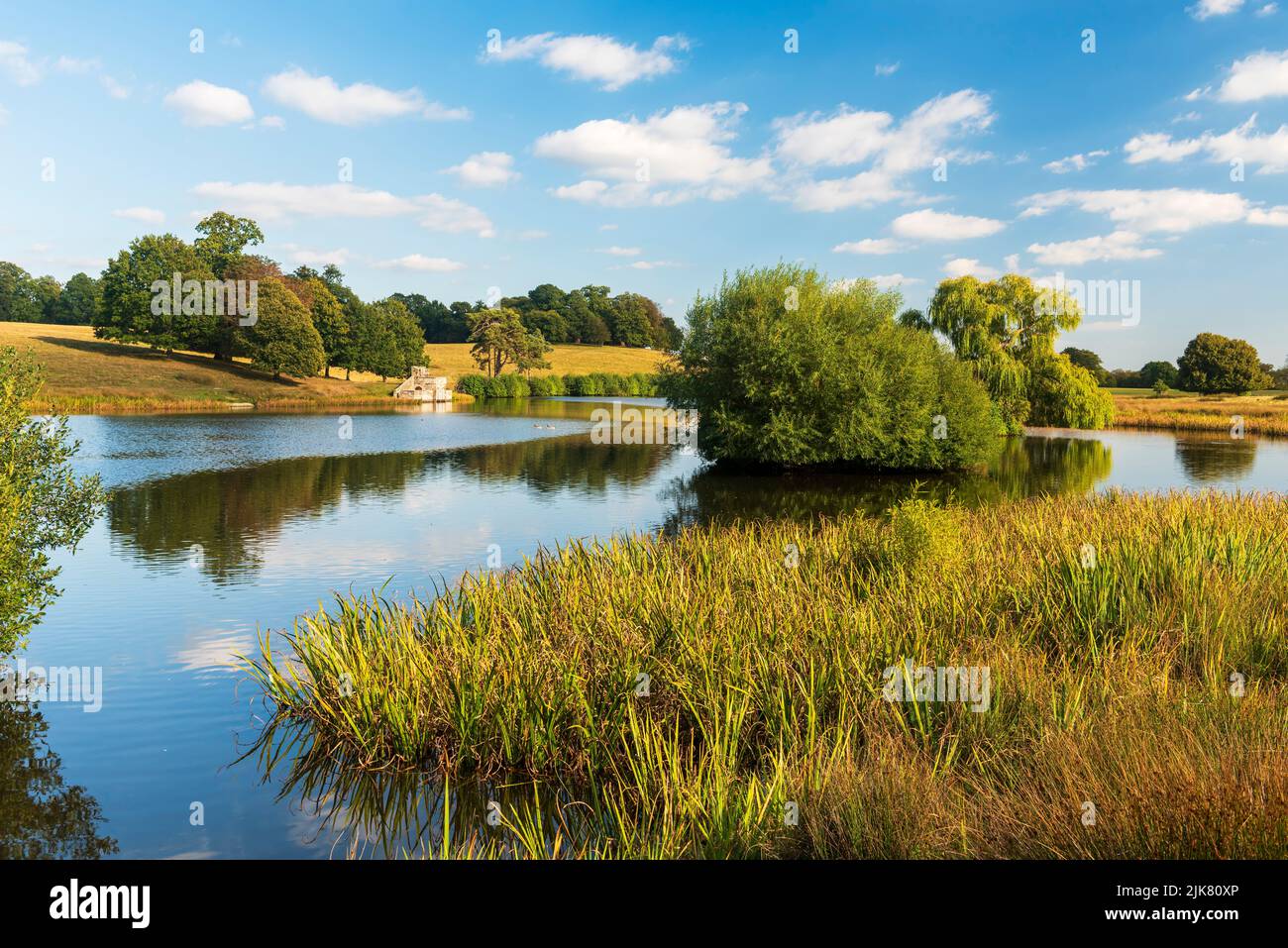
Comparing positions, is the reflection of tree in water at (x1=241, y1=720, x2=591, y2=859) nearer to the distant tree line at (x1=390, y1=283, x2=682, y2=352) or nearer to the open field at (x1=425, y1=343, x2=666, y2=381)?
the open field at (x1=425, y1=343, x2=666, y2=381)

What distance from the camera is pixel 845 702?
26.7 ft

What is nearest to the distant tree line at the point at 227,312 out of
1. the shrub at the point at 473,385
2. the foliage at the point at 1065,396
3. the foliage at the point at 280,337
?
the foliage at the point at 280,337

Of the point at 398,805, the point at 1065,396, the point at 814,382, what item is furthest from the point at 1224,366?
the point at 398,805

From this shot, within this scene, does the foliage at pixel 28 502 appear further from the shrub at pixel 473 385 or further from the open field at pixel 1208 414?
the shrub at pixel 473 385

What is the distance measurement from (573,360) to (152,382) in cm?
6703

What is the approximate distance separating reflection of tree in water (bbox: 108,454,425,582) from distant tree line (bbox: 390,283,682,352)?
10412cm

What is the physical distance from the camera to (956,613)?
33.3ft

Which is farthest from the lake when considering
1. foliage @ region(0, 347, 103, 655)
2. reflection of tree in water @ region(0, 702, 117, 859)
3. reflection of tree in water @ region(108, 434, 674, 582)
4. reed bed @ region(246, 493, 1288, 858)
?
foliage @ region(0, 347, 103, 655)

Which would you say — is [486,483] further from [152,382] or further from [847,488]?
[152,382]

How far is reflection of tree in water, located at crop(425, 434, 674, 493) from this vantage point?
33.7 m

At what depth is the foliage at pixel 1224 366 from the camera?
89.4 m
